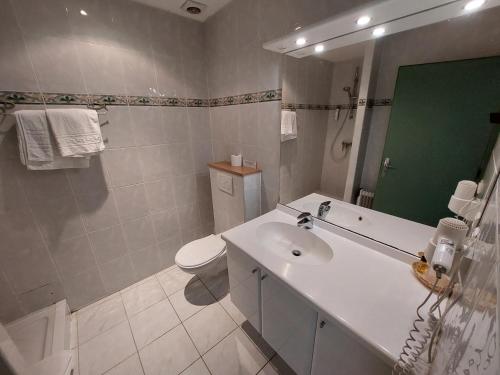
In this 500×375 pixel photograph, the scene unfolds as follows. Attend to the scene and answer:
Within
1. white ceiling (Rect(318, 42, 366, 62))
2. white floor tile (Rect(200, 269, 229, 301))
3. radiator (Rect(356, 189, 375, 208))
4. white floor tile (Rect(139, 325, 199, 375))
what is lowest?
white floor tile (Rect(139, 325, 199, 375))

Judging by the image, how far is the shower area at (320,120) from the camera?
3.55 ft

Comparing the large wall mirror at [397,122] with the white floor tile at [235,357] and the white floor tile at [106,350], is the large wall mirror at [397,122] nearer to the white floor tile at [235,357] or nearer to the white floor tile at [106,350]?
the white floor tile at [235,357]

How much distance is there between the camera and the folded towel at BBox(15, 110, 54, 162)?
1183mm

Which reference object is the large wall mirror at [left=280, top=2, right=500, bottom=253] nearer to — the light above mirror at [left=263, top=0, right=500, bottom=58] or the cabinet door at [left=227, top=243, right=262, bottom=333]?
the light above mirror at [left=263, top=0, right=500, bottom=58]

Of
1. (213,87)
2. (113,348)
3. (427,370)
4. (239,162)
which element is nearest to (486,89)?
(427,370)

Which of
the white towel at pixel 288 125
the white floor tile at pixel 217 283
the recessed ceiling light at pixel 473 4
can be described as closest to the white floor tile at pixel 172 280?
the white floor tile at pixel 217 283

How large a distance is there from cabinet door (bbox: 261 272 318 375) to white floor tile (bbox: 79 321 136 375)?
3.39ft

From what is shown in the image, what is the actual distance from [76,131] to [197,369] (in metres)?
1.69

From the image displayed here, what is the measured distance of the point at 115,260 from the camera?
5.92 feet

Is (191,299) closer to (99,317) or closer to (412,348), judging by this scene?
(99,317)

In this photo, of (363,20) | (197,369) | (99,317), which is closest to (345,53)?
(363,20)

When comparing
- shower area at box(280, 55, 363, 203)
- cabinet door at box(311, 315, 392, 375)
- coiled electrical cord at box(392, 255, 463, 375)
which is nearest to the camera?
coiled electrical cord at box(392, 255, 463, 375)

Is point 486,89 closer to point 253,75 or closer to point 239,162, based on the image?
point 253,75

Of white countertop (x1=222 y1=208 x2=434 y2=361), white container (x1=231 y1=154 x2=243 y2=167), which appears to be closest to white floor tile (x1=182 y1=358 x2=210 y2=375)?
white countertop (x1=222 y1=208 x2=434 y2=361)
